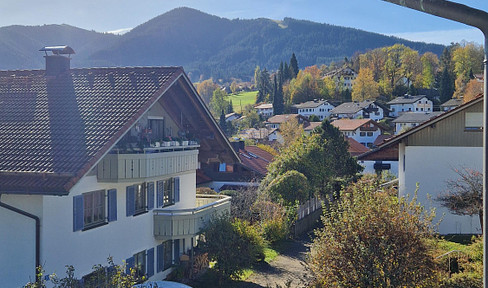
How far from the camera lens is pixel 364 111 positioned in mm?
118062

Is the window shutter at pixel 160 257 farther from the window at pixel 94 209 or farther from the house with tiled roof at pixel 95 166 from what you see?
the window at pixel 94 209

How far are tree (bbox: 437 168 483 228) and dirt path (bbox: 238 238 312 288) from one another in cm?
714

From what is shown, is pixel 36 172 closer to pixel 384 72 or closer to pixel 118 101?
pixel 118 101

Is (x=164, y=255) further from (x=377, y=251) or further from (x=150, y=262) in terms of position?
(x=377, y=251)

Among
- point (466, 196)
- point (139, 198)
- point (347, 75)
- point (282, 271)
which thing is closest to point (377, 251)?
point (139, 198)

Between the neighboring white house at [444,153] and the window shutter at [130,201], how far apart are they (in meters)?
15.9

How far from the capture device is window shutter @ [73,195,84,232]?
570 inches

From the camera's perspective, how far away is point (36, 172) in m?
13.1

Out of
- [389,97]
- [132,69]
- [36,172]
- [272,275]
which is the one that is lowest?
[272,275]

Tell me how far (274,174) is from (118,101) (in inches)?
791

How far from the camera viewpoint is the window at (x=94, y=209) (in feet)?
48.0

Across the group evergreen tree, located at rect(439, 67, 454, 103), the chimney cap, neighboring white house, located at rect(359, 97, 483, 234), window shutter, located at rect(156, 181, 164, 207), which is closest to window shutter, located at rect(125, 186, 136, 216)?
window shutter, located at rect(156, 181, 164, 207)

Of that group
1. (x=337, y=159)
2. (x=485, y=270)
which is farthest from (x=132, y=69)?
(x=337, y=159)

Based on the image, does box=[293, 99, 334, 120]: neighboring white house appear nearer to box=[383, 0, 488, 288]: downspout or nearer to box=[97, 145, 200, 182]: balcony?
box=[97, 145, 200, 182]: balcony
